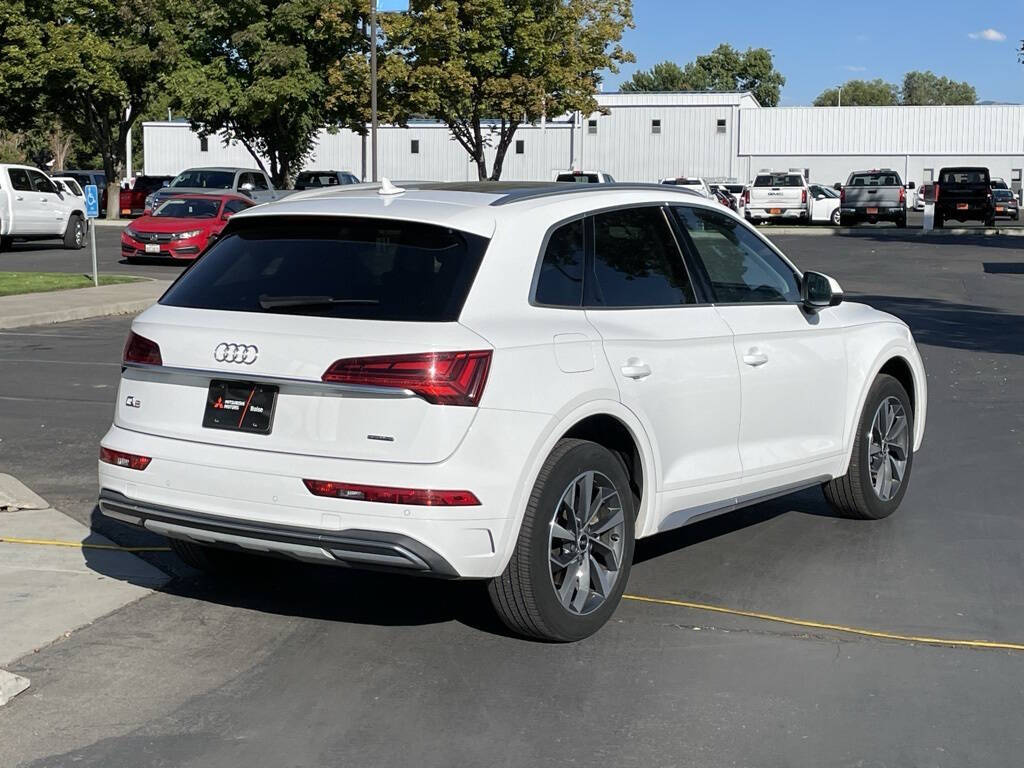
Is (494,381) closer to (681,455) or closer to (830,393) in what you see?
(681,455)

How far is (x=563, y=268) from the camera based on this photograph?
5684 mm

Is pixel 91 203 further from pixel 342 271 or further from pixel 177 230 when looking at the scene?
pixel 342 271

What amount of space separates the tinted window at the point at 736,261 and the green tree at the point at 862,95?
616 ft

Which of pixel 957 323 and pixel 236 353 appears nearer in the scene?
pixel 236 353

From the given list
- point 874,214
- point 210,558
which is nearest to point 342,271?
point 210,558

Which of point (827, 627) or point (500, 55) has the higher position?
point (500, 55)

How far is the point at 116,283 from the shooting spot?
77.0 feet

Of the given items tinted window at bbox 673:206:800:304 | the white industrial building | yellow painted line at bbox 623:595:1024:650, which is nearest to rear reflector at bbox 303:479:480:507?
yellow painted line at bbox 623:595:1024:650

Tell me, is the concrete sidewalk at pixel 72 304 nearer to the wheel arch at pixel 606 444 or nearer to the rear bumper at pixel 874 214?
the wheel arch at pixel 606 444

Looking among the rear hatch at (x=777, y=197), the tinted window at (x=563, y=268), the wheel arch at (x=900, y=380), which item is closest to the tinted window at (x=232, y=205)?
the wheel arch at (x=900, y=380)

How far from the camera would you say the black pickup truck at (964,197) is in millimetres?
48281

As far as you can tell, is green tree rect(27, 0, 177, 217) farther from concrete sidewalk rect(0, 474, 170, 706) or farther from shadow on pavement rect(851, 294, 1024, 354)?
concrete sidewalk rect(0, 474, 170, 706)

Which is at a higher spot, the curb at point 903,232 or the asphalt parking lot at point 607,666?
the curb at point 903,232

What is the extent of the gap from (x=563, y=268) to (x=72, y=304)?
591 inches
